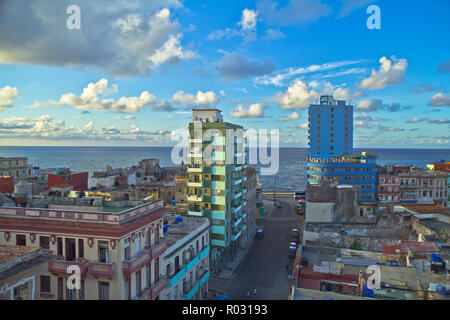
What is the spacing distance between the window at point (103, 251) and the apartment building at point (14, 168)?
5852cm

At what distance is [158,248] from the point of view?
944 inches

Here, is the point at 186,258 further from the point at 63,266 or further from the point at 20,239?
the point at 20,239

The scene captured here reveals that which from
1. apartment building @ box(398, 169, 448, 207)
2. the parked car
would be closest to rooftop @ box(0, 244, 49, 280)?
the parked car

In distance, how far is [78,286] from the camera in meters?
19.8

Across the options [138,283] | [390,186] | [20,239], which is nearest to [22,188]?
[20,239]

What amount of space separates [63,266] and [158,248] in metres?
6.48

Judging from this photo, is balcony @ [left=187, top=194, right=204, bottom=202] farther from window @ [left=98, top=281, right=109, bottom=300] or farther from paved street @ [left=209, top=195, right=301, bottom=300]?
window @ [left=98, top=281, right=109, bottom=300]

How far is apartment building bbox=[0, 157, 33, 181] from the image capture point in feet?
221

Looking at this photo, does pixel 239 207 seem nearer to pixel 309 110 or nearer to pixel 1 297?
pixel 1 297

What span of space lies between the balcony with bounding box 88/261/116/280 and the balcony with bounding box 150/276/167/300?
4.37 meters

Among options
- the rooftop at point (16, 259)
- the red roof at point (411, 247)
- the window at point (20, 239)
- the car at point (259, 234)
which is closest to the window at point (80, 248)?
the rooftop at point (16, 259)

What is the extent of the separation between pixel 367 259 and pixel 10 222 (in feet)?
92.8

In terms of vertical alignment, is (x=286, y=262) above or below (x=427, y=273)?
below
